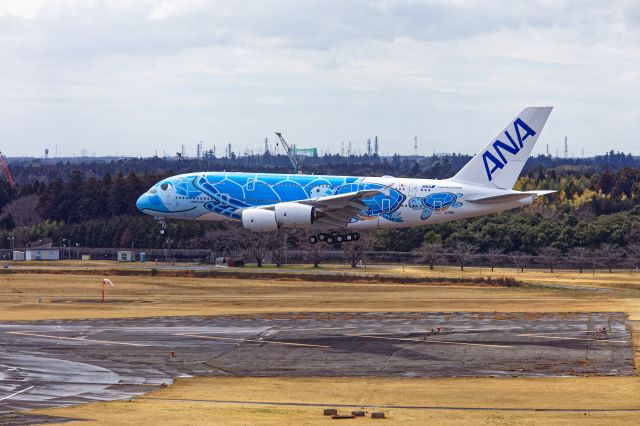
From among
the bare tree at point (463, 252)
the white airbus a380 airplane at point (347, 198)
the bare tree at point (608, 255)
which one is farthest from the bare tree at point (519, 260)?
the white airbus a380 airplane at point (347, 198)

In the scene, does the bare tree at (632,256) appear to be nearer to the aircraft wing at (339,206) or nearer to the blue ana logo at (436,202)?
the blue ana logo at (436,202)

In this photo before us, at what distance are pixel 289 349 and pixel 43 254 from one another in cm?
8856

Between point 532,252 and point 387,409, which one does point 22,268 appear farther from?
point 387,409

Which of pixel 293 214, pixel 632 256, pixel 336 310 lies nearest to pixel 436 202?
pixel 293 214

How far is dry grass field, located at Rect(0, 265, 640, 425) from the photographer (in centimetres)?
4606

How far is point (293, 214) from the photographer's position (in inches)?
3361

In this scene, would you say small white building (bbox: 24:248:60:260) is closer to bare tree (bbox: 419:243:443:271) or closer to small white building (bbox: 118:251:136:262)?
small white building (bbox: 118:251:136:262)

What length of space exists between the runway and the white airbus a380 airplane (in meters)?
10.3

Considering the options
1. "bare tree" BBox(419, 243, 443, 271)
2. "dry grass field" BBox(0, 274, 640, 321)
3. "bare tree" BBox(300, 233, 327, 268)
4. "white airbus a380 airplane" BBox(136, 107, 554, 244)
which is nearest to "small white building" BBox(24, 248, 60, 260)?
"bare tree" BBox(300, 233, 327, 268)

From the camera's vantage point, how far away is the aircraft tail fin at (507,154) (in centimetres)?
8975

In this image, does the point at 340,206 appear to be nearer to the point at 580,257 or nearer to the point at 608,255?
the point at 580,257

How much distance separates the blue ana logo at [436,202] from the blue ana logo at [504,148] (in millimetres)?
4580

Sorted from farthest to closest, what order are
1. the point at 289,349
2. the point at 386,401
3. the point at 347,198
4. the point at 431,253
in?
the point at 431,253
the point at 347,198
the point at 289,349
the point at 386,401

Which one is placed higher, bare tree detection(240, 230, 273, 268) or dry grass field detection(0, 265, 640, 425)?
bare tree detection(240, 230, 273, 268)
